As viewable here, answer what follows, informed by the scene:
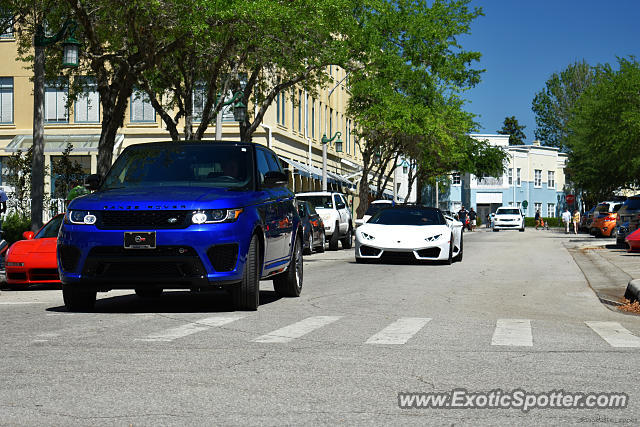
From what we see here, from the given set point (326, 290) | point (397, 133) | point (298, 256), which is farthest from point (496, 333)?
point (397, 133)

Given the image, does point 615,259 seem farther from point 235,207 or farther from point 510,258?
point 235,207

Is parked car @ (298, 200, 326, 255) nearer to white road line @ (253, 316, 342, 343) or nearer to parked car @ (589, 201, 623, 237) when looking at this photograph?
white road line @ (253, 316, 342, 343)

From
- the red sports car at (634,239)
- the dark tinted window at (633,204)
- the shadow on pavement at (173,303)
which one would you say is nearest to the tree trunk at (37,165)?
the shadow on pavement at (173,303)

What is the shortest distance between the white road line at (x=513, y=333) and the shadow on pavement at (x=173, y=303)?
3.11 metres

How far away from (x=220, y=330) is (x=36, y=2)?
18333 mm

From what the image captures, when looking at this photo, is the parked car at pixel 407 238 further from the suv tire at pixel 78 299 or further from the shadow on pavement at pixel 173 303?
the suv tire at pixel 78 299

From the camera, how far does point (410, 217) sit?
79.6ft

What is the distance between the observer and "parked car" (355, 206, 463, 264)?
23.0 m

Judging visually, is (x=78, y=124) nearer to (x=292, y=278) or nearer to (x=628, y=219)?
(x=628, y=219)

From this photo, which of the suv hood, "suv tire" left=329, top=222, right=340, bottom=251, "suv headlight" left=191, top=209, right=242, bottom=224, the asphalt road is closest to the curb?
the asphalt road

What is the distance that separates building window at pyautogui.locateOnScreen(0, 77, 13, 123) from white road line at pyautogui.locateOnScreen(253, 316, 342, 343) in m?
42.1

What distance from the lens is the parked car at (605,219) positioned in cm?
5222

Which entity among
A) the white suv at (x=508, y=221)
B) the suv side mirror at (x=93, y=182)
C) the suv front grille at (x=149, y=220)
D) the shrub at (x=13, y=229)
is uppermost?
the suv side mirror at (x=93, y=182)

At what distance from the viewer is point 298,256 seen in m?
14.1
